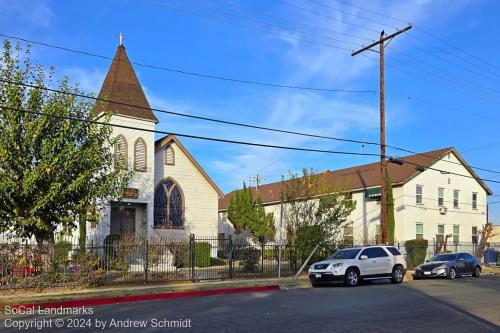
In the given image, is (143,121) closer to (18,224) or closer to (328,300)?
(18,224)

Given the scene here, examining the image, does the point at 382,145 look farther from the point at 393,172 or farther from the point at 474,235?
the point at 474,235

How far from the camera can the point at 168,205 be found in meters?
31.5

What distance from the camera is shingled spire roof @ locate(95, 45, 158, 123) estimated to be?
28672mm

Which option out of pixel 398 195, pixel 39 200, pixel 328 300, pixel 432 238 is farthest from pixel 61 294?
pixel 432 238

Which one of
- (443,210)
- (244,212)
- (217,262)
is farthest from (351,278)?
(443,210)

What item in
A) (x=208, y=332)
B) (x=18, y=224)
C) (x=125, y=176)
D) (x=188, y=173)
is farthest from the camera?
(x=188, y=173)

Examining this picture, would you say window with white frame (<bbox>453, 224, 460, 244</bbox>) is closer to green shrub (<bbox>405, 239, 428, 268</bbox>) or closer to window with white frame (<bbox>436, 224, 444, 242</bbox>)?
window with white frame (<bbox>436, 224, 444, 242</bbox>)

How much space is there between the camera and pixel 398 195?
3969cm

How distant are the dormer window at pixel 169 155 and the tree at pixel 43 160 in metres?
12.1

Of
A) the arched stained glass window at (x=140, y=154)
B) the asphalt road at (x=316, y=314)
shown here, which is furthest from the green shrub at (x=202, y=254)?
the asphalt road at (x=316, y=314)

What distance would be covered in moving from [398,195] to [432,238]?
4.80 m

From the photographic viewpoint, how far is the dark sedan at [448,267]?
26.0 m

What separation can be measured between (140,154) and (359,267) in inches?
548

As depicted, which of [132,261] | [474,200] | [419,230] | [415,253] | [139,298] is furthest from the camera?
[474,200]
